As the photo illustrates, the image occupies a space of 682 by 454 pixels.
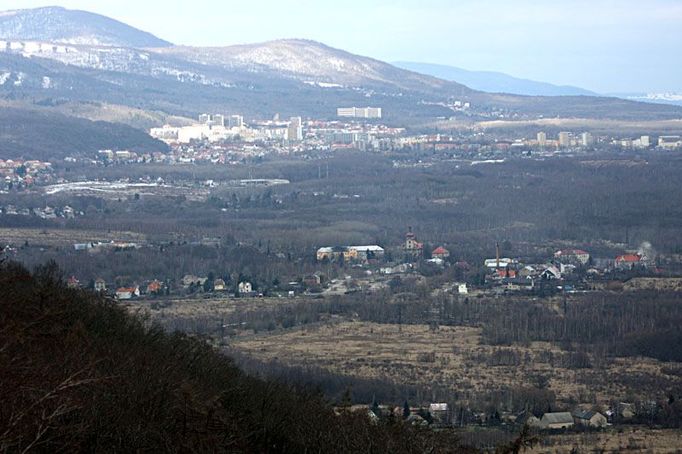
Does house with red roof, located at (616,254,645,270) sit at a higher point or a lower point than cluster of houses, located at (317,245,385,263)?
higher

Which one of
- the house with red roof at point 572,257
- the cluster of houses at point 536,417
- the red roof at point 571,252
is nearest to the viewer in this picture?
the cluster of houses at point 536,417

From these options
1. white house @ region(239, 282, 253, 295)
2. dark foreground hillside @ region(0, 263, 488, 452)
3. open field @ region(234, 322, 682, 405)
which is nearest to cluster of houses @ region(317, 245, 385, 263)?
white house @ region(239, 282, 253, 295)

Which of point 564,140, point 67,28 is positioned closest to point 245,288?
point 564,140

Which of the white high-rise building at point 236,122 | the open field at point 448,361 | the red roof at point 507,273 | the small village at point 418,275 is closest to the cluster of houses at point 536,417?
the open field at point 448,361

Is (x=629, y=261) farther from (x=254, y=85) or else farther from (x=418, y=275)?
(x=254, y=85)

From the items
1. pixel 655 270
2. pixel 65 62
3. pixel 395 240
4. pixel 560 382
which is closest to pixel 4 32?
pixel 65 62

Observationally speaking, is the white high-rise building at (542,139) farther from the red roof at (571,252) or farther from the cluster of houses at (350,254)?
the cluster of houses at (350,254)

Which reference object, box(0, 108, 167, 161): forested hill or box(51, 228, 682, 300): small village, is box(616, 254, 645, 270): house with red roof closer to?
box(51, 228, 682, 300): small village
